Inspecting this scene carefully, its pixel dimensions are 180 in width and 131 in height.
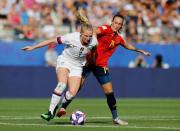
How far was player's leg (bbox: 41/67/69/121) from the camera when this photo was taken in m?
12.8

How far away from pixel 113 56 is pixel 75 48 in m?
13.4

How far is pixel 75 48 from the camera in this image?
43.1ft

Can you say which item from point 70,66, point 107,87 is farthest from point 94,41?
point 107,87

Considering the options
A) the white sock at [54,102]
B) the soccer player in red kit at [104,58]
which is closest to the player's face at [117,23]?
the soccer player in red kit at [104,58]

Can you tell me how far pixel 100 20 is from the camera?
85.4 feet

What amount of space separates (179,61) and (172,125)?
47.3ft

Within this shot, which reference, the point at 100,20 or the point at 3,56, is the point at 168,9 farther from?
the point at 3,56

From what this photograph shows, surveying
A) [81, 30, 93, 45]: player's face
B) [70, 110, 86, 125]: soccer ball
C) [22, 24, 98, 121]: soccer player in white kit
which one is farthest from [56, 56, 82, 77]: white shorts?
[70, 110, 86, 125]: soccer ball

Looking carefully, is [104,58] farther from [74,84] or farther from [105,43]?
[74,84]

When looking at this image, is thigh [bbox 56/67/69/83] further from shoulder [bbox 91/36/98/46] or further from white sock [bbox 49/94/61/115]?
shoulder [bbox 91/36/98/46]

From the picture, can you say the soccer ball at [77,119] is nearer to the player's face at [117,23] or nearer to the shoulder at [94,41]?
the shoulder at [94,41]

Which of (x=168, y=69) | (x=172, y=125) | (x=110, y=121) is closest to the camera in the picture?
(x=172, y=125)

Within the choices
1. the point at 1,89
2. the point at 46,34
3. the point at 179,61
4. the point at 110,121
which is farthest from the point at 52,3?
the point at 110,121

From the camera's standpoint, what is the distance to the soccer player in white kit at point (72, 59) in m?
13.0
